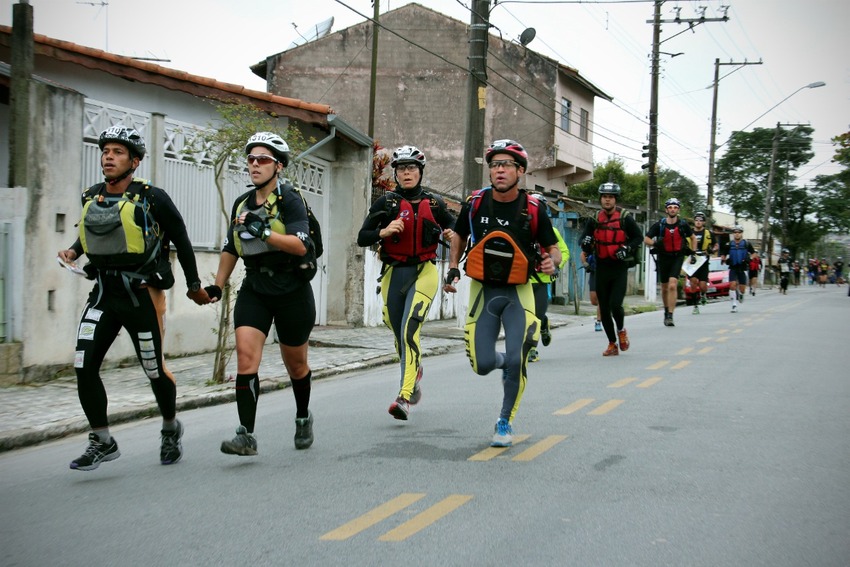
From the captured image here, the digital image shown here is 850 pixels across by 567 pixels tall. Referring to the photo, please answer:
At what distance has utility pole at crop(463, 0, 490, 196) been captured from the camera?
16.1 m

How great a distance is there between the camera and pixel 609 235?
1198cm

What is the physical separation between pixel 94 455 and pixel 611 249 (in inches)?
300

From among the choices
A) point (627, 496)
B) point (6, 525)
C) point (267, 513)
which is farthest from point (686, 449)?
point (6, 525)

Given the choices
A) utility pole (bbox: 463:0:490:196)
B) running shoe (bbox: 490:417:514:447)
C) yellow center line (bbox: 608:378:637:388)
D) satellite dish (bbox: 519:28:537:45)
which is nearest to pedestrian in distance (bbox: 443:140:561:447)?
running shoe (bbox: 490:417:514:447)

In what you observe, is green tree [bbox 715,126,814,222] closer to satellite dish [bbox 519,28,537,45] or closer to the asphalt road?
satellite dish [bbox 519,28,537,45]

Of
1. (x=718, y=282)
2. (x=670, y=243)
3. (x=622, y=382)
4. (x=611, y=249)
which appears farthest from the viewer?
(x=718, y=282)

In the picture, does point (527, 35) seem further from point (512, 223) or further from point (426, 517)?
point (426, 517)

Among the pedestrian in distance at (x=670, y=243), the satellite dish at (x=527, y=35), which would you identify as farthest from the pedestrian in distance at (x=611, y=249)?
the satellite dish at (x=527, y=35)

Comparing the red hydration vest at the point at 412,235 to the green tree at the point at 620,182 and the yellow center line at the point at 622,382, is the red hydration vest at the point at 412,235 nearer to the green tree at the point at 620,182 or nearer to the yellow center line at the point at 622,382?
the yellow center line at the point at 622,382

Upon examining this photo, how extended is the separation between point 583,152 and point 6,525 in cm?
3472

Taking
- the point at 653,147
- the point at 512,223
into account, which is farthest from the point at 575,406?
the point at 653,147

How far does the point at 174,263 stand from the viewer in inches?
486

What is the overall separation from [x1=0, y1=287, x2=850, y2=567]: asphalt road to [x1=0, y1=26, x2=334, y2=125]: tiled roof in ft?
17.7

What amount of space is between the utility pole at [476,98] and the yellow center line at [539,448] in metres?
9.59
